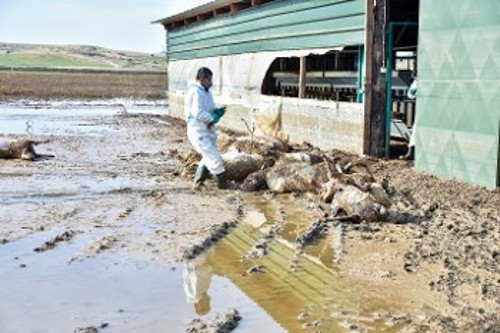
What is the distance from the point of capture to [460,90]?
9.79 metres

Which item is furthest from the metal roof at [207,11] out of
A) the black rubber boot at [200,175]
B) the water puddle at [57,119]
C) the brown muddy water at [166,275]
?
the brown muddy water at [166,275]

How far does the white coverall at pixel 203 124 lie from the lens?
10.1 m

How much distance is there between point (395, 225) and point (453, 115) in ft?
9.94

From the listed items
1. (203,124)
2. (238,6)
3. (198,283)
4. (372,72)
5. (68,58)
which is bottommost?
(198,283)

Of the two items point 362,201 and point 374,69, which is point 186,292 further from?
point 374,69

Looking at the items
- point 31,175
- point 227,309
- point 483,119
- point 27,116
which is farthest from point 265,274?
point 27,116

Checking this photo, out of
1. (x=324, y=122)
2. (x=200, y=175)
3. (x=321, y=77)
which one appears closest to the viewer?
(x=200, y=175)

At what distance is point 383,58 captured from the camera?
1206 centimetres

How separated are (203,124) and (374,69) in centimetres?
367

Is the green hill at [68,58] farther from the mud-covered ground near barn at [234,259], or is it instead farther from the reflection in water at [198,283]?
the reflection in water at [198,283]

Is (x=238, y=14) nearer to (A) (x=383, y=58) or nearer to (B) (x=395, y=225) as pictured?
(A) (x=383, y=58)

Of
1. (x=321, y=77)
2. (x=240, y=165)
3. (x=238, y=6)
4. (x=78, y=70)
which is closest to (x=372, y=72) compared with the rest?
(x=240, y=165)

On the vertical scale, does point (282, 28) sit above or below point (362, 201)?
above

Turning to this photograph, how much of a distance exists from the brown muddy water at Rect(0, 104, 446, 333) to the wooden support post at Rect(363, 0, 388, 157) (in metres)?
3.23
